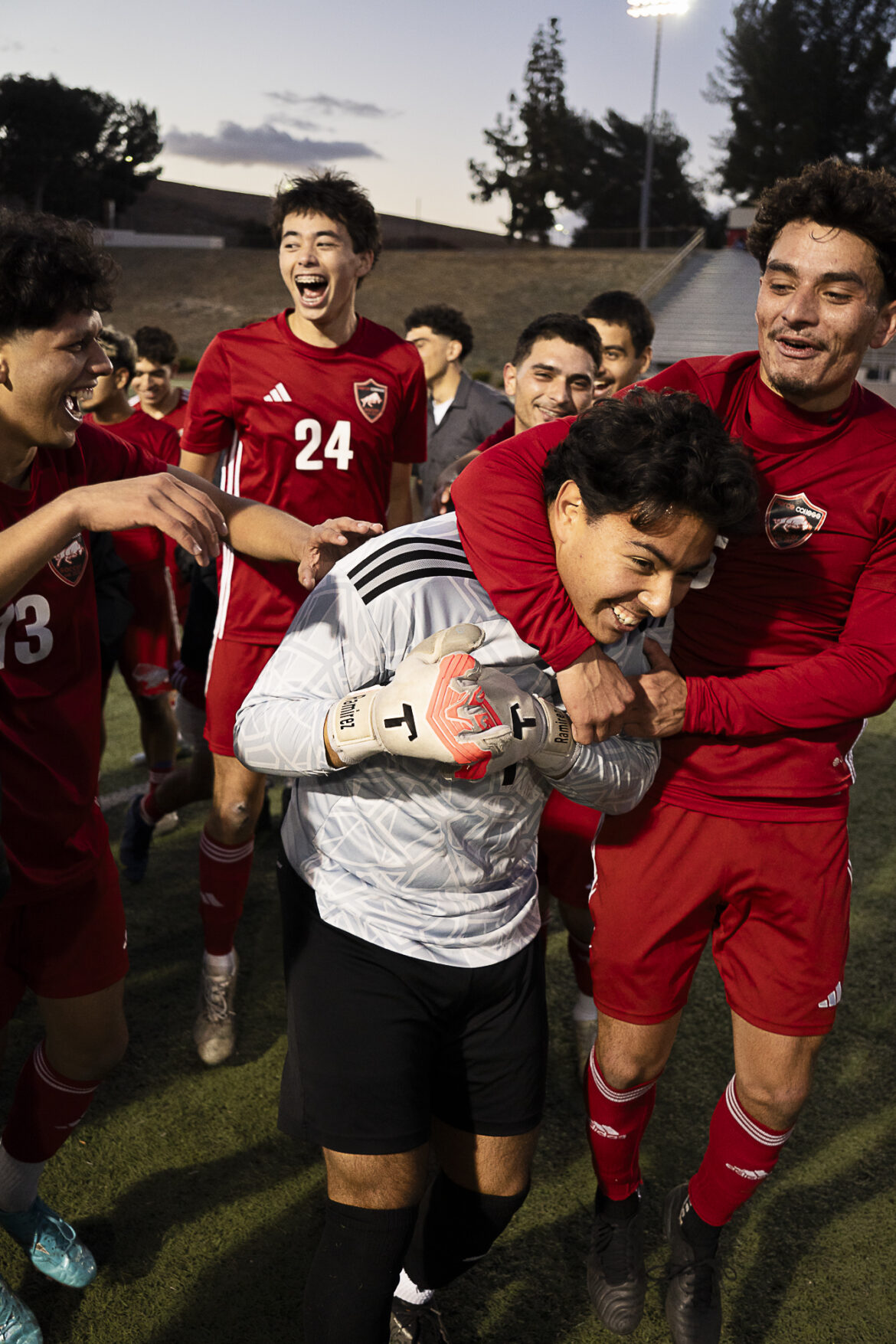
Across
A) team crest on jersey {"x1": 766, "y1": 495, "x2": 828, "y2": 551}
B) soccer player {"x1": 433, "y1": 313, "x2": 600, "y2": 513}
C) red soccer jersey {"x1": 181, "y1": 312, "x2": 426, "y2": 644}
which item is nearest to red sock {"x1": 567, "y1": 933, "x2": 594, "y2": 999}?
red soccer jersey {"x1": 181, "y1": 312, "x2": 426, "y2": 644}

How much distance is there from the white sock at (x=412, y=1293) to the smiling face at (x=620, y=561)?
149 cm

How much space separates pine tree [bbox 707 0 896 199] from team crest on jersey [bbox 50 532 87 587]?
57664 mm

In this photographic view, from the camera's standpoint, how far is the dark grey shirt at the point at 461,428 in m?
6.24

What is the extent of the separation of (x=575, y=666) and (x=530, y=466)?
1.48 ft

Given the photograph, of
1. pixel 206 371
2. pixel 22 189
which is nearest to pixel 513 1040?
pixel 206 371

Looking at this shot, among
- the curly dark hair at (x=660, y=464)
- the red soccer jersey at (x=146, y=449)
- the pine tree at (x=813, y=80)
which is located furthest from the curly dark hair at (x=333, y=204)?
the pine tree at (x=813, y=80)

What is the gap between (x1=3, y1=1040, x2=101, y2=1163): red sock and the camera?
2350 mm

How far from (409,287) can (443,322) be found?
112ft

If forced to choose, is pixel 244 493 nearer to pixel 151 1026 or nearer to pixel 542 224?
pixel 151 1026

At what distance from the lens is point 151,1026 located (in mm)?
3549

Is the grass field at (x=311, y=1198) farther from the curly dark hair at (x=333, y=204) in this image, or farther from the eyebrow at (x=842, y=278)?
the curly dark hair at (x=333, y=204)

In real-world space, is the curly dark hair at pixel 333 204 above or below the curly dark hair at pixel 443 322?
above

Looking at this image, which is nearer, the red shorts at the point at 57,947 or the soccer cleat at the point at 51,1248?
the red shorts at the point at 57,947

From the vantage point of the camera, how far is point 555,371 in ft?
11.4
